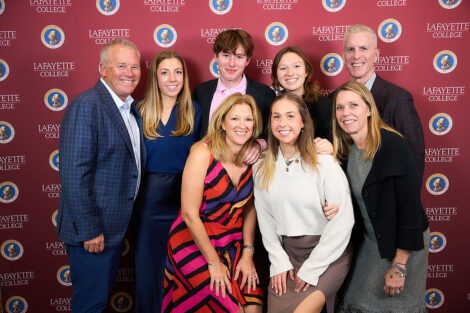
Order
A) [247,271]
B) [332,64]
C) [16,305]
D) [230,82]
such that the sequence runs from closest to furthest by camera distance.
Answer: [247,271] < [230,82] < [332,64] < [16,305]

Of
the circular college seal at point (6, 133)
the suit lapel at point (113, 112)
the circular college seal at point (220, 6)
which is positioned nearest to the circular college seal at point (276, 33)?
the circular college seal at point (220, 6)

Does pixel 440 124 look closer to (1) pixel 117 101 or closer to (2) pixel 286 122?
(2) pixel 286 122

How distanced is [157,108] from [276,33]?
1236 mm

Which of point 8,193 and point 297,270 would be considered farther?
point 8,193

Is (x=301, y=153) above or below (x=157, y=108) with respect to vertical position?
below

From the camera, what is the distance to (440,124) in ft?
9.69

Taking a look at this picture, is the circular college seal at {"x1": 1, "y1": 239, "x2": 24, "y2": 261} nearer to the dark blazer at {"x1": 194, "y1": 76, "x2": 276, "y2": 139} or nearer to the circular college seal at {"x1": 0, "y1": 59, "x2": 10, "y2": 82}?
the circular college seal at {"x1": 0, "y1": 59, "x2": 10, "y2": 82}

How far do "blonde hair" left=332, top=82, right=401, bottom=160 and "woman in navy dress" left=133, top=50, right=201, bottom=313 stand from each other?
100cm

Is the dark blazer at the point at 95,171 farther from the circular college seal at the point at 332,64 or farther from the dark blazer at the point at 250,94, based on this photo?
the circular college seal at the point at 332,64

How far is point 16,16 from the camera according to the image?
9.11ft

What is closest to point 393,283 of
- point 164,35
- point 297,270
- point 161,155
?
point 297,270

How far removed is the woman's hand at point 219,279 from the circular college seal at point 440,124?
2.25 m

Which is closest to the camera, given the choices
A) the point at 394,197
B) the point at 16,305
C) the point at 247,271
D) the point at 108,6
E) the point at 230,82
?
the point at 394,197

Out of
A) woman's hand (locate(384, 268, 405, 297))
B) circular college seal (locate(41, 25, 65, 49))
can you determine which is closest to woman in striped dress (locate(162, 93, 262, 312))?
woman's hand (locate(384, 268, 405, 297))
